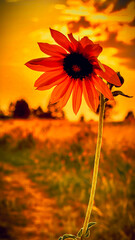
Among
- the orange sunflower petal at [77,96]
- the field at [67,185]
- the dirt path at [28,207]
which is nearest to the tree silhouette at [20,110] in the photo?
the field at [67,185]

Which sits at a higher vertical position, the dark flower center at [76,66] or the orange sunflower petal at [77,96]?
the dark flower center at [76,66]

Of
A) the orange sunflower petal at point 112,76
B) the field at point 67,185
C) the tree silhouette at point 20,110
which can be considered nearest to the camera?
the orange sunflower petal at point 112,76

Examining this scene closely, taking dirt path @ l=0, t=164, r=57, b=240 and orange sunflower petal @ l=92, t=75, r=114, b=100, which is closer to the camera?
orange sunflower petal @ l=92, t=75, r=114, b=100

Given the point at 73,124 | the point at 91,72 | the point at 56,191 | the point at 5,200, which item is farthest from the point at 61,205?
the point at 91,72

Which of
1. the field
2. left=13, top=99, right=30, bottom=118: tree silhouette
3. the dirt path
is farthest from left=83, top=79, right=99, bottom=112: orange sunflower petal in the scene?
left=13, top=99, right=30, bottom=118: tree silhouette

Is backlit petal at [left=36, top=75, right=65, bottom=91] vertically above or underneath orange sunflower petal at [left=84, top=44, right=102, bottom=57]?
underneath

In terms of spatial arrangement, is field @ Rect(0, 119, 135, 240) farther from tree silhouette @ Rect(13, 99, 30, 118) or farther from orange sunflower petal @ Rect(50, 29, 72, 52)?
orange sunflower petal @ Rect(50, 29, 72, 52)

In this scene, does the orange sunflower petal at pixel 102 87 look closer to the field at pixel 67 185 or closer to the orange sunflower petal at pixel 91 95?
the orange sunflower petal at pixel 91 95
